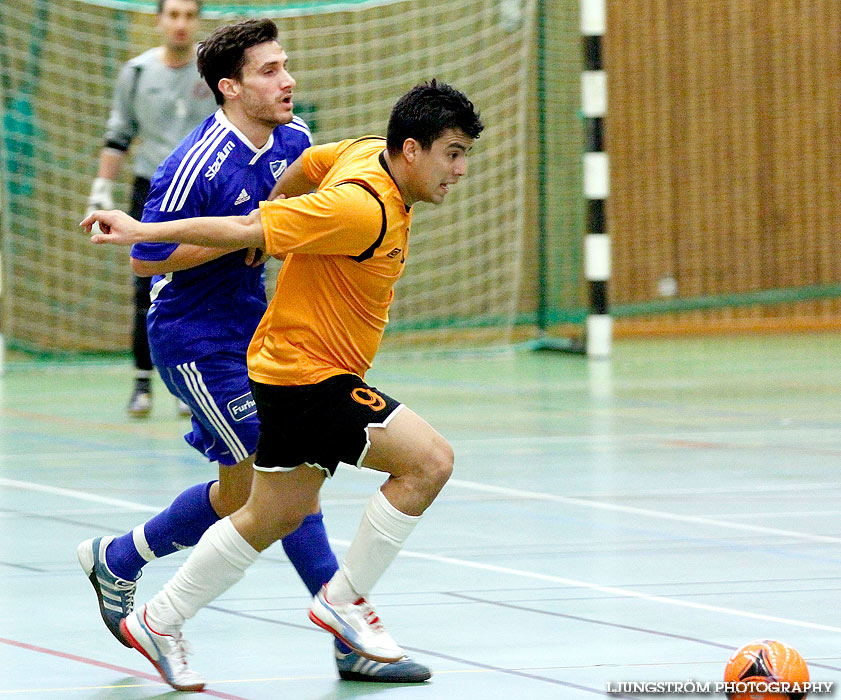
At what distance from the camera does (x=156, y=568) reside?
167 inches

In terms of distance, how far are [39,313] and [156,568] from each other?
725 cm

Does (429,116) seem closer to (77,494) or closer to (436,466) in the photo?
(436,466)

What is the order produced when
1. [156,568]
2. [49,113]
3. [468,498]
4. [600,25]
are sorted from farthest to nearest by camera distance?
[49,113], [600,25], [468,498], [156,568]

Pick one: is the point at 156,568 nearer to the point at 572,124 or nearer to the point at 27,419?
the point at 27,419

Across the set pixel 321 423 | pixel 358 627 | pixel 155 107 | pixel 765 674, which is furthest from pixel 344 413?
pixel 155 107

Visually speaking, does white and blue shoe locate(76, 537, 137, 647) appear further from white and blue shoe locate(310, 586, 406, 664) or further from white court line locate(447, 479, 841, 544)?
white court line locate(447, 479, 841, 544)

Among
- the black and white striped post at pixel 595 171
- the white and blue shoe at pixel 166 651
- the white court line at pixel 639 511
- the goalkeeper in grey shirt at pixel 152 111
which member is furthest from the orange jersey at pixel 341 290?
the black and white striped post at pixel 595 171

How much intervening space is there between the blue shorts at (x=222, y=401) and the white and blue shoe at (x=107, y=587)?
0.35 meters

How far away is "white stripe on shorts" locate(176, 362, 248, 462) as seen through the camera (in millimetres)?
3504

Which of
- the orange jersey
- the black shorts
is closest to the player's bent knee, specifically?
the black shorts

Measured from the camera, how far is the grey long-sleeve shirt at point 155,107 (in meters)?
7.19

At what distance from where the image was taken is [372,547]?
316cm

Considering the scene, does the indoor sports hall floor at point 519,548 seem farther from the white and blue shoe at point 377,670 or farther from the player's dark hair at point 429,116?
the player's dark hair at point 429,116

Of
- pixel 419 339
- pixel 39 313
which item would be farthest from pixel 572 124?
pixel 39 313
